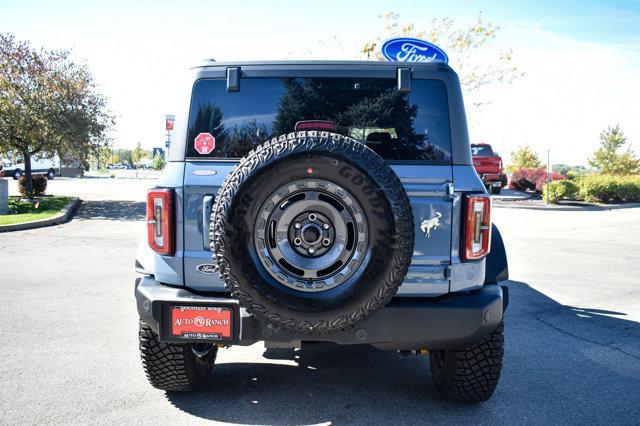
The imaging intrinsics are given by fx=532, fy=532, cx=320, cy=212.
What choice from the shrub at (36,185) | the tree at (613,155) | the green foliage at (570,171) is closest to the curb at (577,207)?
the green foliage at (570,171)

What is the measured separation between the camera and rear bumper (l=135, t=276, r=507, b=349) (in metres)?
2.85

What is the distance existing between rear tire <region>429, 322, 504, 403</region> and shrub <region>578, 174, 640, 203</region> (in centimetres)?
2371

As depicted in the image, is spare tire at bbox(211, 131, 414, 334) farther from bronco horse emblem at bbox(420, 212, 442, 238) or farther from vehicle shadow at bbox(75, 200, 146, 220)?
vehicle shadow at bbox(75, 200, 146, 220)

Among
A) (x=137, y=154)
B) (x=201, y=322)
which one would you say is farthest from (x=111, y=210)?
(x=137, y=154)

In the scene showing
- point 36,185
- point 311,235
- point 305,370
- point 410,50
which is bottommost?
point 305,370

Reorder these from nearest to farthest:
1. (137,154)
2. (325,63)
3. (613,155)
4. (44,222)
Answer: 1. (325,63)
2. (44,222)
3. (613,155)
4. (137,154)

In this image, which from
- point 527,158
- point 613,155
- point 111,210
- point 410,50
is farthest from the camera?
point 527,158

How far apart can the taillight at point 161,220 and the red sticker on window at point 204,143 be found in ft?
1.00

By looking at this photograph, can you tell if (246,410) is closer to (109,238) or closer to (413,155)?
(413,155)

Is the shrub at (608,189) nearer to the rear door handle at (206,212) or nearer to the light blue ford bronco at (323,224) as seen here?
the light blue ford bronco at (323,224)

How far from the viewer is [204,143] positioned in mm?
3156

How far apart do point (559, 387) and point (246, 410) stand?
2233 millimetres

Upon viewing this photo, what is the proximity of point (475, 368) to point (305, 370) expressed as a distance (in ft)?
4.40

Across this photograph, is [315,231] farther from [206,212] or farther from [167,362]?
[167,362]
